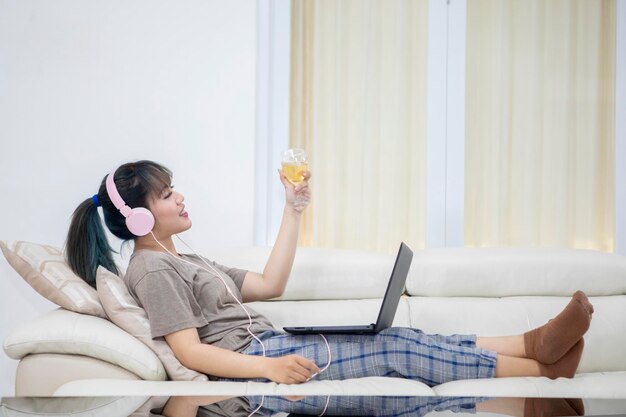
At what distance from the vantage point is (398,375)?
5.84 feet

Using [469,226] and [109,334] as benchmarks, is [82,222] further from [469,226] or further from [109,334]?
[469,226]

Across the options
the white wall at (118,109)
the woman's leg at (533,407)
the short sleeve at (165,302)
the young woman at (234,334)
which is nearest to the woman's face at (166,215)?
the young woman at (234,334)

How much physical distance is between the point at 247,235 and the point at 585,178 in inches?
71.0

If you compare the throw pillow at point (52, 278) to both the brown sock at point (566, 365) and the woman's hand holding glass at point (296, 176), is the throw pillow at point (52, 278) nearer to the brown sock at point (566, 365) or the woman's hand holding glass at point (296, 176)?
the woman's hand holding glass at point (296, 176)

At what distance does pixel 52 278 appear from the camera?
1812mm

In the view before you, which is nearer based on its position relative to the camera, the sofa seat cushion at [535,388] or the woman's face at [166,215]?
the sofa seat cushion at [535,388]

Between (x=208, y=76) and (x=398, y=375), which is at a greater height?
(x=208, y=76)

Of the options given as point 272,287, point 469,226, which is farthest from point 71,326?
point 469,226

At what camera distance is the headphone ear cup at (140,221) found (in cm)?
186

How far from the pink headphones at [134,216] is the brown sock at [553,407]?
119 cm

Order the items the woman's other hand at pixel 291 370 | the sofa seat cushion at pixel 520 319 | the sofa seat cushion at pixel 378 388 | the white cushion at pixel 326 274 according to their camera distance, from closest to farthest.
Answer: the sofa seat cushion at pixel 378 388 < the woman's other hand at pixel 291 370 < the sofa seat cushion at pixel 520 319 < the white cushion at pixel 326 274

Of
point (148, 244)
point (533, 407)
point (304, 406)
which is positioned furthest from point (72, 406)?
point (148, 244)

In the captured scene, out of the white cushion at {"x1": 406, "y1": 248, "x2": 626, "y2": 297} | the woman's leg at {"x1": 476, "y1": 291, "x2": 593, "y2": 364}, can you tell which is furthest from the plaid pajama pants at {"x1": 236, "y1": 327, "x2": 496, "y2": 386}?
the white cushion at {"x1": 406, "y1": 248, "x2": 626, "y2": 297}

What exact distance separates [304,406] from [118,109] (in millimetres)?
2355
